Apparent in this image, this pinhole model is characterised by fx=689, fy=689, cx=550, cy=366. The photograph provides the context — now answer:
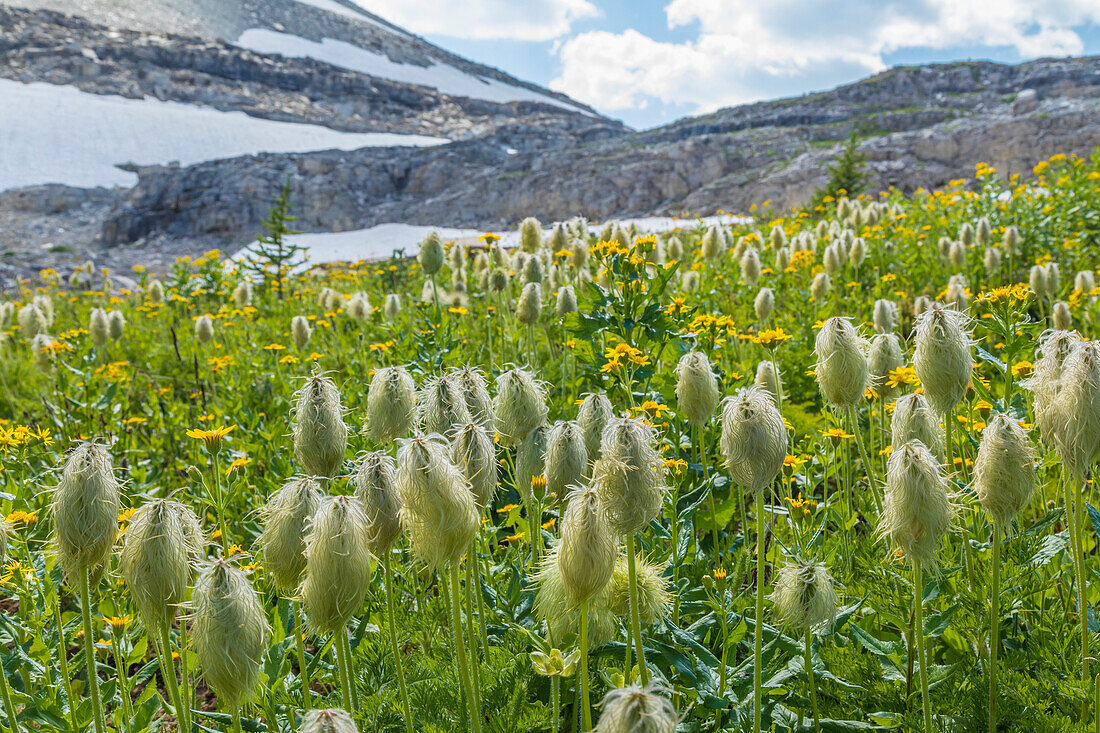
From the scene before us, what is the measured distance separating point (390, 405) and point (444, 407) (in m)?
0.20

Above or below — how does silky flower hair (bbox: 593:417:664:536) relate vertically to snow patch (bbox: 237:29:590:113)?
below

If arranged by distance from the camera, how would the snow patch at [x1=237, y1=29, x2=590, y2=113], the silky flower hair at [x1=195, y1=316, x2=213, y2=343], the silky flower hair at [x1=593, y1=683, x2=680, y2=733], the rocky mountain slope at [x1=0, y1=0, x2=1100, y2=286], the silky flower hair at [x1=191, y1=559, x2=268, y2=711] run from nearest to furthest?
the silky flower hair at [x1=593, y1=683, x2=680, y2=733], the silky flower hair at [x1=191, y1=559, x2=268, y2=711], the silky flower hair at [x1=195, y1=316, x2=213, y2=343], the rocky mountain slope at [x1=0, y1=0, x2=1100, y2=286], the snow patch at [x1=237, y1=29, x2=590, y2=113]

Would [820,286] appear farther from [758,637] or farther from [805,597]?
[758,637]

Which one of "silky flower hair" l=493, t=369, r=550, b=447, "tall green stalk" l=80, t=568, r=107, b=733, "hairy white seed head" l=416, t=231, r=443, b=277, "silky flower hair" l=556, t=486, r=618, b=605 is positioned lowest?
"tall green stalk" l=80, t=568, r=107, b=733

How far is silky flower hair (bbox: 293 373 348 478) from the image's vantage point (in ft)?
5.24

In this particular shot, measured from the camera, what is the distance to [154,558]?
1214 millimetres

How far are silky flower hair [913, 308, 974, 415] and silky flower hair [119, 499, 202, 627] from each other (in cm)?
163

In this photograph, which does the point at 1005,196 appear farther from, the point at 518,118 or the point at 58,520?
the point at 518,118

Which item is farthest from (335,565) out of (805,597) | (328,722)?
(805,597)

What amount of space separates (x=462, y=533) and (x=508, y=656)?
0.76m

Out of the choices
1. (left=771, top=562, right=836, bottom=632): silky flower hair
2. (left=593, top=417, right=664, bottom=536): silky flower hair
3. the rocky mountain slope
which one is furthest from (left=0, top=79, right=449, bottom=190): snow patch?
(left=771, top=562, right=836, bottom=632): silky flower hair

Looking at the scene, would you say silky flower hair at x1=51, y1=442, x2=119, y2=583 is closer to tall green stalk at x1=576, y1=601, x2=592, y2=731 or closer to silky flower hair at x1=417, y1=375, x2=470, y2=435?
silky flower hair at x1=417, y1=375, x2=470, y2=435

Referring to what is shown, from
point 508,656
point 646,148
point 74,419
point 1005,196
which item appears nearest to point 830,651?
point 508,656

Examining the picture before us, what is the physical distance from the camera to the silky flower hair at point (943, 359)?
1.60m
